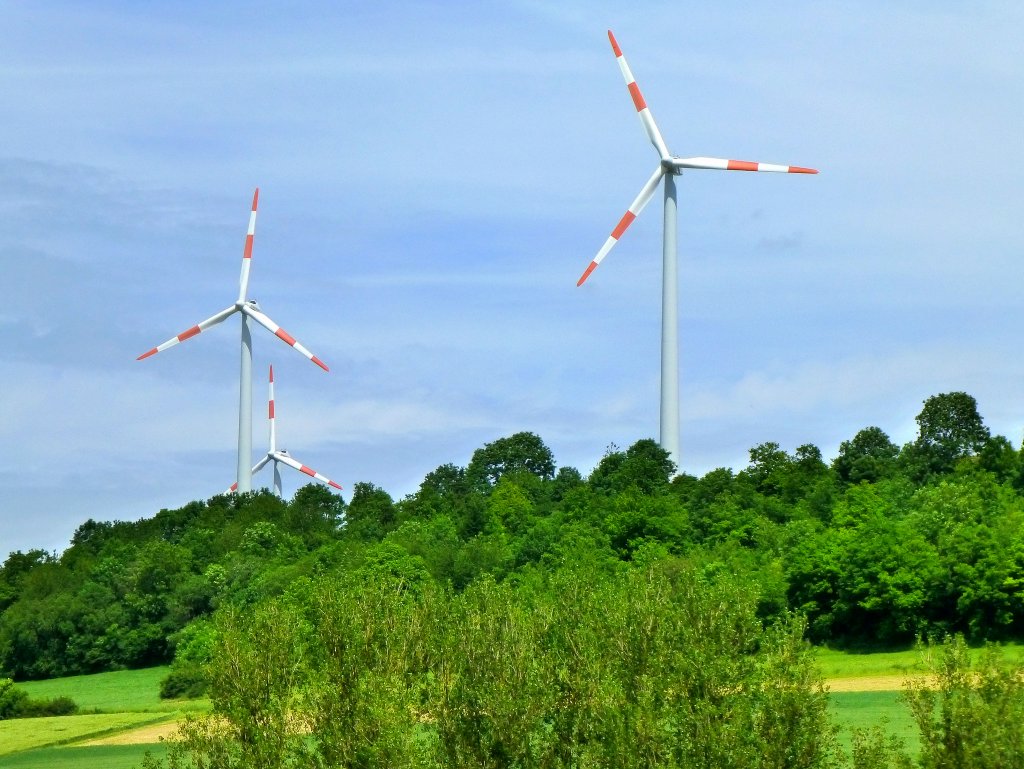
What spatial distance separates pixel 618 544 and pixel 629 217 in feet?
88.0

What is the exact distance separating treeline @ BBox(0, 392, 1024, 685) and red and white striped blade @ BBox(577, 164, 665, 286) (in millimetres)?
20109

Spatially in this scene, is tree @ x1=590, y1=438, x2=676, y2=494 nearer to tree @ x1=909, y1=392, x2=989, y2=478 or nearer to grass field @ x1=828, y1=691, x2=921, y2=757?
tree @ x1=909, y1=392, x2=989, y2=478

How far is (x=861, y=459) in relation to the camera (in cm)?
14550

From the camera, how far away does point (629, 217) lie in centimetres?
11106

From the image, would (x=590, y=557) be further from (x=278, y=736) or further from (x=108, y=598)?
(x=278, y=736)

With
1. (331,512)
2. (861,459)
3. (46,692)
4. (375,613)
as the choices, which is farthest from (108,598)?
(375,613)

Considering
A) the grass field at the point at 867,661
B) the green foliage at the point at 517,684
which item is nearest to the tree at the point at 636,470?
the grass field at the point at 867,661

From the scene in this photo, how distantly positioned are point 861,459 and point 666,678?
10379cm

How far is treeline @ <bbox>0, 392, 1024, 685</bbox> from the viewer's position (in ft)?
316

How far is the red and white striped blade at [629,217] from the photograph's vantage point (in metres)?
110

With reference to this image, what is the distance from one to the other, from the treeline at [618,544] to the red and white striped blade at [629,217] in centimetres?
2011

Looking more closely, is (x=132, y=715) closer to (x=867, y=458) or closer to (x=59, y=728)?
(x=59, y=728)

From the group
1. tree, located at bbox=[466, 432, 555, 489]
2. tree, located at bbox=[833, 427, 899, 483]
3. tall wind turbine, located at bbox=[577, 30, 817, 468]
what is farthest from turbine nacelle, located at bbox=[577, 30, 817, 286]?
tree, located at bbox=[466, 432, 555, 489]

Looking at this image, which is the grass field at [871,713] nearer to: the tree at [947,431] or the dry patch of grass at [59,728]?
the dry patch of grass at [59,728]
